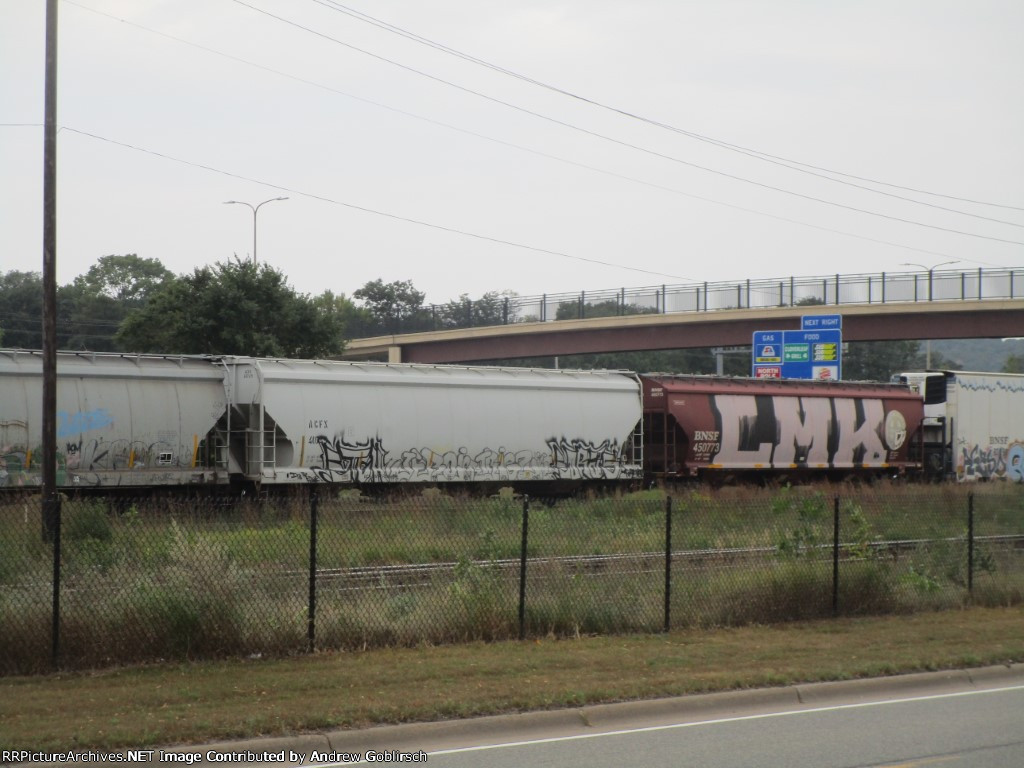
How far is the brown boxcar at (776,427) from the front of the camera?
3056 centimetres

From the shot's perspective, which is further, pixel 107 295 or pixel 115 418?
pixel 107 295

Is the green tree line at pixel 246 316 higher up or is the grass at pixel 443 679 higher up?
the green tree line at pixel 246 316

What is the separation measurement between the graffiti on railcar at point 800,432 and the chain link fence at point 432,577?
34.6 feet

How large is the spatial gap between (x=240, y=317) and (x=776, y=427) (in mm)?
24114

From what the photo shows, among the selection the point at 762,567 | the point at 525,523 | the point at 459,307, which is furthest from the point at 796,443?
the point at 459,307

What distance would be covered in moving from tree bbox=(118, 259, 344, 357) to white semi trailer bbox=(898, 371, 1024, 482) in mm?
24905

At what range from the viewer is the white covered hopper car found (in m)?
22.6

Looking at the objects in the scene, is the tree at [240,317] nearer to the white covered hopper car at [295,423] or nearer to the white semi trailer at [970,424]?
the white covered hopper car at [295,423]

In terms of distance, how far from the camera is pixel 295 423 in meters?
24.3

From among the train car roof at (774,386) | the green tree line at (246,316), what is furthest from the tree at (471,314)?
the train car roof at (774,386)

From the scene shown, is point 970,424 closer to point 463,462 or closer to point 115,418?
point 463,462

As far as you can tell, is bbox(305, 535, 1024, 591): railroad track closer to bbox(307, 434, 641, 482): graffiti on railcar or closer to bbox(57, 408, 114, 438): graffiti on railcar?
bbox(307, 434, 641, 482): graffiti on railcar

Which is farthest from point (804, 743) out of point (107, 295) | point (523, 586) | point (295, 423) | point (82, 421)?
point (107, 295)

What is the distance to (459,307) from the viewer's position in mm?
64438
